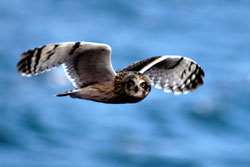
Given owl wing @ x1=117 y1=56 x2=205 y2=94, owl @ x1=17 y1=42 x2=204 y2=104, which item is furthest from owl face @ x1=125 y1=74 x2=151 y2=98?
owl wing @ x1=117 y1=56 x2=205 y2=94

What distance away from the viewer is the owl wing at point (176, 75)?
13.8ft

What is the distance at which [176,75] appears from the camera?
427 centimetres

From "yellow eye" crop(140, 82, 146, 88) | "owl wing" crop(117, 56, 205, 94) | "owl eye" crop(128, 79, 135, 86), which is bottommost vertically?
"yellow eye" crop(140, 82, 146, 88)

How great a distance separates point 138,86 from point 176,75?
97cm

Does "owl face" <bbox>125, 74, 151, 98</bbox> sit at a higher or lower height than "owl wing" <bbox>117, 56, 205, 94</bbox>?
lower

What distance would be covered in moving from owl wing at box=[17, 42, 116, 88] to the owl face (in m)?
0.21

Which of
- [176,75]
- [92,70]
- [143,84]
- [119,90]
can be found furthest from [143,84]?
[176,75]

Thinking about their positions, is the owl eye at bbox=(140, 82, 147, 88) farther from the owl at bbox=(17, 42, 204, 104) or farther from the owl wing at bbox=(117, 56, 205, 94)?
the owl wing at bbox=(117, 56, 205, 94)

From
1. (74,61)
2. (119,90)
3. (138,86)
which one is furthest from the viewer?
(74,61)

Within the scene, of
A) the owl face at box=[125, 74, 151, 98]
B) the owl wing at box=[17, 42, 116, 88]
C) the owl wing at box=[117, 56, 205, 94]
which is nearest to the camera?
the owl face at box=[125, 74, 151, 98]

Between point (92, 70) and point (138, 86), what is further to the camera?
point (92, 70)

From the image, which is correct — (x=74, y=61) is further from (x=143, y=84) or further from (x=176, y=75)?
(x=176, y=75)

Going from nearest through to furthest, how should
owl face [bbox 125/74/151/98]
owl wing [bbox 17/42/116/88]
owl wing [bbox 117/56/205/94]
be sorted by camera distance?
owl face [bbox 125/74/151/98]
owl wing [bbox 17/42/116/88]
owl wing [bbox 117/56/205/94]

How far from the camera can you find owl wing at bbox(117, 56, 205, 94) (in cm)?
420
